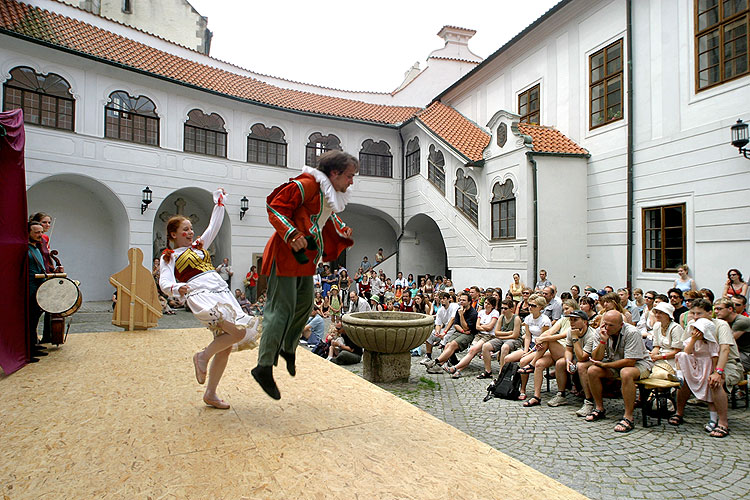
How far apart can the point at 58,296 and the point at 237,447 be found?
492cm

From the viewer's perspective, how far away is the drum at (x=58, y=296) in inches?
231

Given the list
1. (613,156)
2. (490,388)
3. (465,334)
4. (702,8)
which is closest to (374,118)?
(613,156)

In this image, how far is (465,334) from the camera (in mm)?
7805

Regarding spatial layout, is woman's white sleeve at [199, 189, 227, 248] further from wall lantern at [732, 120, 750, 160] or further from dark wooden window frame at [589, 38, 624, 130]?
dark wooden window frame at [589, 38, 624, 130]

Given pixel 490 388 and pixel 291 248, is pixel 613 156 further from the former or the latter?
pixel 291 248

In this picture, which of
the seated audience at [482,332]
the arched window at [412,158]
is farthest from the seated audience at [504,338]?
the arched window at [412,158]

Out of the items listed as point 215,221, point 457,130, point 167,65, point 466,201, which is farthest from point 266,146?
point 215,221

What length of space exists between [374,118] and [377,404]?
18273 mm

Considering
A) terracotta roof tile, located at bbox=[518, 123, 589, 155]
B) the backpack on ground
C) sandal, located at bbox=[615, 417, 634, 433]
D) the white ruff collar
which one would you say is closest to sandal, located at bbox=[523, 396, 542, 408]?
the backpack on ground

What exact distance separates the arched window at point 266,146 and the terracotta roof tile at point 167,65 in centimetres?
114

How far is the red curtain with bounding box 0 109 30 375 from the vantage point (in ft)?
16.3

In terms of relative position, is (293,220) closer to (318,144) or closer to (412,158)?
(318,144)

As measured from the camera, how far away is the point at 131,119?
15.1 metres

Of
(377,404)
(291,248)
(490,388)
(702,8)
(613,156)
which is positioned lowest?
(490,388)
